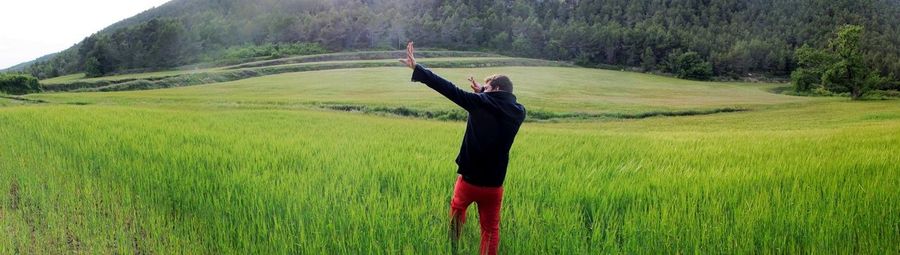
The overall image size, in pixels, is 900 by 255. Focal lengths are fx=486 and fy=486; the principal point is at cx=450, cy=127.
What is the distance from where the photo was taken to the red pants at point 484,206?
223cm

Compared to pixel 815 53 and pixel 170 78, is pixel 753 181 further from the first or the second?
pixel 170 78

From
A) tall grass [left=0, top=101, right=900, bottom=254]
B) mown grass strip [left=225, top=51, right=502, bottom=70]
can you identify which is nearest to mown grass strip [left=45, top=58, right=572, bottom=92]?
mown grass strip [left=225, top=51, right=502, bottom=70]

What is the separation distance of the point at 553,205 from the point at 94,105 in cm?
776

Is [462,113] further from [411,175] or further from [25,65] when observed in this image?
[25,65]

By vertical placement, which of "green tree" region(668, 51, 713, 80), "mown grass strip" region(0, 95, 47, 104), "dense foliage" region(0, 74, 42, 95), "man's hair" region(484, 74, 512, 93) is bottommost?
"green tree" region(668, 51, 713, 80)

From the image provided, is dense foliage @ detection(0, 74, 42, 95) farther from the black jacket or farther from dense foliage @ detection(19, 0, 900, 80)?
the black jacket

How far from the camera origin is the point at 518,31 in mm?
12430

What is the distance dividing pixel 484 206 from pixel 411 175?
1896 mm

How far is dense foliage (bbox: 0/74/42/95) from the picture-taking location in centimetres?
723

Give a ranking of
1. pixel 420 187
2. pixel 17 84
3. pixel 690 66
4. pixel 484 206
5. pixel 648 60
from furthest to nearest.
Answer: pixel 648 60, pixel 690 66, pixel 17 84, pixel 420 187, pixel 484 206

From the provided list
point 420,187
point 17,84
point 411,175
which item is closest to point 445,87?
point 420,187

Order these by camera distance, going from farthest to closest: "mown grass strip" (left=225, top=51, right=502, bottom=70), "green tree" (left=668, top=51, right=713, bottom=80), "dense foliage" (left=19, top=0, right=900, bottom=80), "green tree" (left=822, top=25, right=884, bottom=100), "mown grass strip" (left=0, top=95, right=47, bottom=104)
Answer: "mown grass strip" (left=225, top=51, right=502, bottom=70)
"green tree" (left=668, top=51, right=713, bottom=80)
"dense foliage" (left=19, top=0, right=900, bottom=80)
"mown grass strip" (left=0, top=95, right=47, bottom=104)
"green tree" (left=822, top=25, right=884, bottom=100)

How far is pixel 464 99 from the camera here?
202cm

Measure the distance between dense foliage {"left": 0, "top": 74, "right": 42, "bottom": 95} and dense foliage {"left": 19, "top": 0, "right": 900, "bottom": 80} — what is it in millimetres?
582
